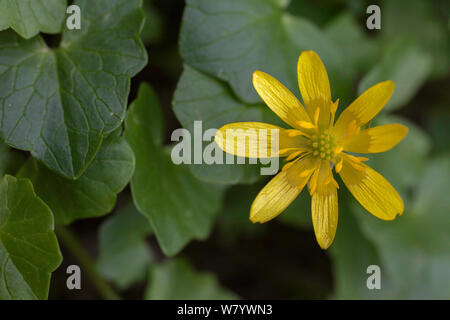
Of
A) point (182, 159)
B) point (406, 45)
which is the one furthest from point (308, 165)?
point (406, 45)

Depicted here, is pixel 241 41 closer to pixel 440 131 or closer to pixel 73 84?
pixel 73 84

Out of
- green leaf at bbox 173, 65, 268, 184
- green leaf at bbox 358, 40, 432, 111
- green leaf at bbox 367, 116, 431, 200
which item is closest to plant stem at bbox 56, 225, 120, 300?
green leaf at bbox 173, 65, 268, 184

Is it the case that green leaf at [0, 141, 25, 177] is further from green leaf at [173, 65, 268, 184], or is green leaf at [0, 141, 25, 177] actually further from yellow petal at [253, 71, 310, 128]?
yellow petal at [253, 71, 310, 128]

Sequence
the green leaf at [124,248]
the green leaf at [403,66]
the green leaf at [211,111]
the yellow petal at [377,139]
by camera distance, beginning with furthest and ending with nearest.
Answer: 1. the green leaf at [403,66]
2. the green leaf at [124,248]
3. the green leaf at [211,111]
4. the yellow petal at [377,139]

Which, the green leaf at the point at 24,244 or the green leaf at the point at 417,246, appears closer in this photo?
the green leaf at the point at 24,244

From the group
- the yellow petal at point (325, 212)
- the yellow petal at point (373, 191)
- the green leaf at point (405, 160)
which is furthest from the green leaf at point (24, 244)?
the green leaf at point (405, 160)

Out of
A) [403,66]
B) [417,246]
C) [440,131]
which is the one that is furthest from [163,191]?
[440,131]

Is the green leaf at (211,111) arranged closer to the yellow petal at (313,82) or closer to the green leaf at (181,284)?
the yellow petal at (313,82)
